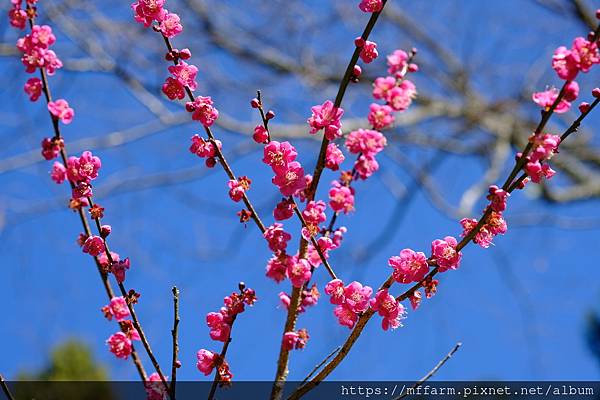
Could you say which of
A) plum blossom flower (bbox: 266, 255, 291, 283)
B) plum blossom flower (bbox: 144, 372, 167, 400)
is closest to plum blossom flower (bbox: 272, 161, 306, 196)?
plum blossom flower (bbox: 266, 255, 291, 283)

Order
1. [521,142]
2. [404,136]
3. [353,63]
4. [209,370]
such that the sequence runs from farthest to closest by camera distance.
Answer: [404,136]
[521,142]
[209,370]
[353,63]

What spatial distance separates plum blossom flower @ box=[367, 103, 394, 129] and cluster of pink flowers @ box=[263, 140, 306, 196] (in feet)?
0.68

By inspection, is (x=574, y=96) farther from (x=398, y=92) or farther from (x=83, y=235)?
(x=83, y=235)

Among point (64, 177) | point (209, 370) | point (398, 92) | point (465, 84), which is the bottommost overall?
point (209, 370)

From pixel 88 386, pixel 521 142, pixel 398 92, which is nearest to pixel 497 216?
pixel 398 92

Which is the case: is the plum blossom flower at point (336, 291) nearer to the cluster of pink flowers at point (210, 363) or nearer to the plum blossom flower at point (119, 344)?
the cluster of pink flowers at point (210, 363)

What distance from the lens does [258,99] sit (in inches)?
48.4

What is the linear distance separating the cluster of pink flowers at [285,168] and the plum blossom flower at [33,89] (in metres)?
0.48

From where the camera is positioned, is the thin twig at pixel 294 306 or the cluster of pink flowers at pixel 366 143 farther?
the cluster of pink flowers at pixel 366 143

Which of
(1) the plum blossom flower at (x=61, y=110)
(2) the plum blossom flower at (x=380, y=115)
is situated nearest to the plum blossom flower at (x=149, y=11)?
(1) the plum blossom flower at (x=61, y=110)

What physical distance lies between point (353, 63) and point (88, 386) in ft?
33.3

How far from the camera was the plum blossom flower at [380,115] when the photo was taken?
1.34 metres

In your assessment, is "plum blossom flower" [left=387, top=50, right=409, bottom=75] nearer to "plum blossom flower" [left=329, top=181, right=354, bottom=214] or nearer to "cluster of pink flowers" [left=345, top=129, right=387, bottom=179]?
"cluster of pink flowers" [left=345, top=129, right=387, bottom=179]

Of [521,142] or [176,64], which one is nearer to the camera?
[176,64]
